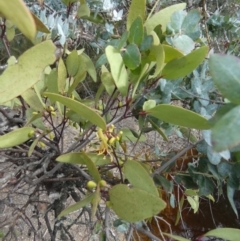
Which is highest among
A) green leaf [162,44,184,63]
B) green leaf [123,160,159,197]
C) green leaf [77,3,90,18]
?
green leaf [77,3,90,18]

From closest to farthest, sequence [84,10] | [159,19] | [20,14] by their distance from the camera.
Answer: [20,14] < [159,19] < [84,10]

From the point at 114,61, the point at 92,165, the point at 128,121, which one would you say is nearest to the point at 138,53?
the point at 114,61

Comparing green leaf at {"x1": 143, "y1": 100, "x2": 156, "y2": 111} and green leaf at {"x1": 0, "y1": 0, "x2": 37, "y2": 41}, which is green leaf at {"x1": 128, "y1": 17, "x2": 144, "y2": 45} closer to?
green leaf at {"x1": 143, "y1": 100, "x2": 156, "y2": 111}

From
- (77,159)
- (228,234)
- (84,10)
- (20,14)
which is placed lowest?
(228,234)

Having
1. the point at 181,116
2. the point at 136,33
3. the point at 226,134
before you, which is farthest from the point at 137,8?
the point at 226,134

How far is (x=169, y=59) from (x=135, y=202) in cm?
15

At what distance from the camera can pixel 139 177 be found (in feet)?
1.36

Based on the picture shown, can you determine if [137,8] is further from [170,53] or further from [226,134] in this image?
[226,134]

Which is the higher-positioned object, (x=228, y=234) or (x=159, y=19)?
(x=159, y=19)

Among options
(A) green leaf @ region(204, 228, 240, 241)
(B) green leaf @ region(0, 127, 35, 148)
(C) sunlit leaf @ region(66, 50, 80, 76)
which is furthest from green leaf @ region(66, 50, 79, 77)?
(A) green leaf @ region(204, 228, 240, 241)

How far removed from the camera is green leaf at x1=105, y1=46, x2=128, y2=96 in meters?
0.37

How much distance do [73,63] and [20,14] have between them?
0.34 metres

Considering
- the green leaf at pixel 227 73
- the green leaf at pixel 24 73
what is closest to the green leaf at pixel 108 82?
the green leaf at pixel 24 73

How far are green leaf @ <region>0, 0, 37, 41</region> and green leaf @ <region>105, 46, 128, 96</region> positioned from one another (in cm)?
19
